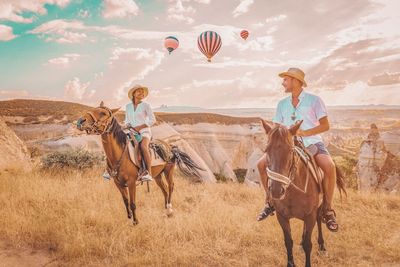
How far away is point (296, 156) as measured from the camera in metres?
4.04

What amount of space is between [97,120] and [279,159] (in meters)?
4.03

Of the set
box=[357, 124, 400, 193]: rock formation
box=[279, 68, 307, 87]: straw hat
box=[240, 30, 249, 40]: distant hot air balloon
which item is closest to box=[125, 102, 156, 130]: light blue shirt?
box=[279, 68, 307, 87]: straw hat

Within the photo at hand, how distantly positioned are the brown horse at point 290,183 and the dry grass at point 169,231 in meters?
1.23

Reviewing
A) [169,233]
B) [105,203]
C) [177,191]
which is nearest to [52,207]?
[105,203]

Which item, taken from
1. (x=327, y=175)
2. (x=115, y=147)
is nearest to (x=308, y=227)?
(x=327, y=175)

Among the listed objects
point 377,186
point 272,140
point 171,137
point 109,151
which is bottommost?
point 377,186

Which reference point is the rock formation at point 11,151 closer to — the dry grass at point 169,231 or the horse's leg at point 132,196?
the dry grass at point 169,231

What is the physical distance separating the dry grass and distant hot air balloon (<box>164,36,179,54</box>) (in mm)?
15460

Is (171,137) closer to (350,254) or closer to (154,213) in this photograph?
(154,213)

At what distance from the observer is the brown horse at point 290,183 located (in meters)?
3.55

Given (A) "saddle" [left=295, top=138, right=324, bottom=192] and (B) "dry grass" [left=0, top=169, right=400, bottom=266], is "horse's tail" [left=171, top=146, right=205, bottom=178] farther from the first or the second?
(A) "saddle" [left=295, top=138, right=324, bottom=192]

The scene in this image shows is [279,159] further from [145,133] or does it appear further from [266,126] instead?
[145,133]

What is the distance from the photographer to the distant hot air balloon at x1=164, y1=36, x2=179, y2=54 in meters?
22.3

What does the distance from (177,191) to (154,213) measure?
9.09 ft
